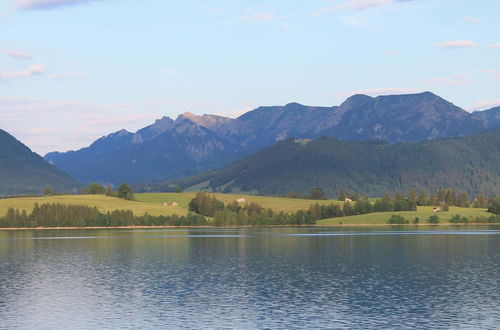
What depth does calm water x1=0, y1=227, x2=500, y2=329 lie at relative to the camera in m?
66.2

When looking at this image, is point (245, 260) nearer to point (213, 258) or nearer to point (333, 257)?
point (213, 258)

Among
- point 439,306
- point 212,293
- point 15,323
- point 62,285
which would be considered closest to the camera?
point 15,323

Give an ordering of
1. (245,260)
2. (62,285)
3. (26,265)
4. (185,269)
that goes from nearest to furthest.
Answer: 1. (62,285)
2. (185,269)
3. (26,265)
4. (245,260)

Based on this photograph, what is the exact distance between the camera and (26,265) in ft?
404

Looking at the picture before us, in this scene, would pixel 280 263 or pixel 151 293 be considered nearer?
pixel 151 293

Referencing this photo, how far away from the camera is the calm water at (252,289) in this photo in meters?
66.2

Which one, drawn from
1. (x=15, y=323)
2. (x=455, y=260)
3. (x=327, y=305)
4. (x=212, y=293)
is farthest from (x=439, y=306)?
(x=455, y=260)

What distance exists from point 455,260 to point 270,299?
2418 inches

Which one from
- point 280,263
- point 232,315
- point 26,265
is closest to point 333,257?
point 280,263

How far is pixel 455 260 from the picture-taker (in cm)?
12925

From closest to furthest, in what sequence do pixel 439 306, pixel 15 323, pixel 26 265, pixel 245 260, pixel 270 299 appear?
pixel 15 323, pixel 439 306, pixel 270 299, pixel 26 265, pixel 245 260

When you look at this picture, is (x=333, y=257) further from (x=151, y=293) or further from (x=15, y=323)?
(x=15, y=323)

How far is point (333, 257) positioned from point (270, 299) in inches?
2375

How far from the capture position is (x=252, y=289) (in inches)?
3465
